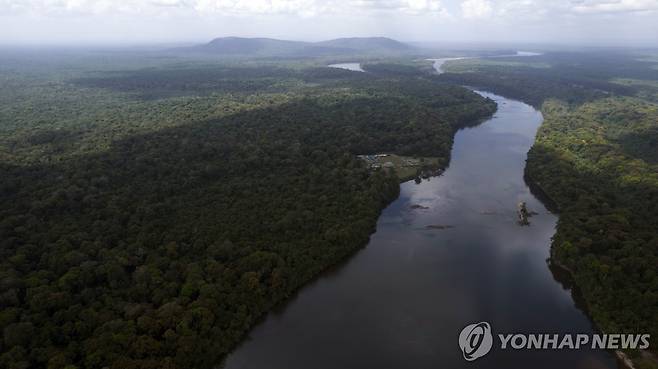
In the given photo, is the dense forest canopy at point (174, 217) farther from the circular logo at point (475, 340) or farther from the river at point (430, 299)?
the circular logo at point (475, 340)

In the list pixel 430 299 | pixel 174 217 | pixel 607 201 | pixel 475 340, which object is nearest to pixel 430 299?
pixel 430 299

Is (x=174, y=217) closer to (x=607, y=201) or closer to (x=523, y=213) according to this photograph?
(x=523, y=213)

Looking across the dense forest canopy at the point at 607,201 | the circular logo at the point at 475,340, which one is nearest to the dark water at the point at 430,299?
the circular logo at the point at 475,340

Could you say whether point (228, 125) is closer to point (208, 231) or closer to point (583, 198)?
point (208, 231)

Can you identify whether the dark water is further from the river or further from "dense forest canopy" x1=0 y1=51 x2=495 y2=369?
"dense forest canopy" x1=0 y1=51 x2=495 y2=369

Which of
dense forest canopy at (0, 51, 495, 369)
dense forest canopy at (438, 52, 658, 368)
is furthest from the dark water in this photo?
dense forest canopy at (0, 51, 495, 369)

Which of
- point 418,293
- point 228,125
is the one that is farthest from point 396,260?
point 228,125
